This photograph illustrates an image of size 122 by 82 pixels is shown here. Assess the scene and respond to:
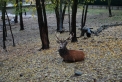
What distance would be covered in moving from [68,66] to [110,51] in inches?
109

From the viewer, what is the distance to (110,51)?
12.0 meters

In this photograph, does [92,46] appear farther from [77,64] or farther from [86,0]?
[86,0]

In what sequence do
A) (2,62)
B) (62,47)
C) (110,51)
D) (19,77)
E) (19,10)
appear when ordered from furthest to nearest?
(19,10)
(2,62)
(110,51)
(62,47)
(19,77)

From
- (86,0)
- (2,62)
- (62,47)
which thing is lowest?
(2,62)

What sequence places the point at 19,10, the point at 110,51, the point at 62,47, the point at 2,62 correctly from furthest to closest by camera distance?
the point at 19,10 < the point at 2,62 < the point at 110,51 < the point at 62,47

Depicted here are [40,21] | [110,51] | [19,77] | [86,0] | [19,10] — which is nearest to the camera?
[19,77]

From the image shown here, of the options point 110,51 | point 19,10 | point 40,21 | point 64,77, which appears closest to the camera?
point 64,77

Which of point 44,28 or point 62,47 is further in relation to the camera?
point 44,28

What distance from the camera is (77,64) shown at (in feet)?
33.5

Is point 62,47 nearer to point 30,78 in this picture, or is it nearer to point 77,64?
point 77,64

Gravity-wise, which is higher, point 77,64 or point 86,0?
point 86,0

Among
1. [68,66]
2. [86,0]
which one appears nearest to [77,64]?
[68,66]

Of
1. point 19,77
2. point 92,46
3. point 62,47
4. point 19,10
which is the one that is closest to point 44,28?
point 92,46

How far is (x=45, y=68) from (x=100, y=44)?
4.46 m
